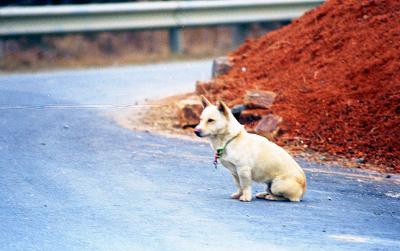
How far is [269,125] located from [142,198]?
3.51 meters

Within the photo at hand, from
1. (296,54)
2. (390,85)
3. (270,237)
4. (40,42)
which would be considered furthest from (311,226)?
(40,42)

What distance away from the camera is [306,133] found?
11344 mm

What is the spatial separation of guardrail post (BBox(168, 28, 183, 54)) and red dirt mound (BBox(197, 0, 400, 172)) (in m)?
4.42

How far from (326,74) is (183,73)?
455cm

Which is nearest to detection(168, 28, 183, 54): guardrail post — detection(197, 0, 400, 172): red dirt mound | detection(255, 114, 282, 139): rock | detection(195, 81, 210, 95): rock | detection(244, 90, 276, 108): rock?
detection(197, 0, 400, 172): red dirt mound

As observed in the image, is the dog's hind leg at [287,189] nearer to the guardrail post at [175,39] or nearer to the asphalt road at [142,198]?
the asphalt road at [142,198]

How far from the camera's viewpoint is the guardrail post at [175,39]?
1952cm

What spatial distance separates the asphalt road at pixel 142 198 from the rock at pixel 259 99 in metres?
1.16

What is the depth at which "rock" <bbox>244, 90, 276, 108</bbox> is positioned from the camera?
12117 millimetres

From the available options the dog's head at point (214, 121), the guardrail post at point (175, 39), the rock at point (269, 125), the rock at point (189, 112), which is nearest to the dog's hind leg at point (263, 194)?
the dog's head at point (214, 121)

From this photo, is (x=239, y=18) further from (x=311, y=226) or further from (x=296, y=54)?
(x=311, y=226)

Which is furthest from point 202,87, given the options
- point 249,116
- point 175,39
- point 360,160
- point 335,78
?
point 175,39

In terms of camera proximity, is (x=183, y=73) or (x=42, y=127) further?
(x=183, y=73)

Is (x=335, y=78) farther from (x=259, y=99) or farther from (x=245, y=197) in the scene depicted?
(x=245, y=197)
